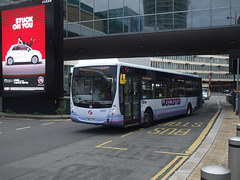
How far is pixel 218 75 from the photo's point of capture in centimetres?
10706

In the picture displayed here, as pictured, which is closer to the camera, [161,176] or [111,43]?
[161,176]

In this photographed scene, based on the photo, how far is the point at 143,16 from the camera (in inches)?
782

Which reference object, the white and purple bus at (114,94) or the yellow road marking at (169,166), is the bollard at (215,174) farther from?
the white and purple bus at (114,94)

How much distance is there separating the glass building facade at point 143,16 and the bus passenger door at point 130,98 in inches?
347

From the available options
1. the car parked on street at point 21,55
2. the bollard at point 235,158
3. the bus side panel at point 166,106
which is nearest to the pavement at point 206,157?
the bollard at point 235,158

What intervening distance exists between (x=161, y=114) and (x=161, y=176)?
8554 millimetres

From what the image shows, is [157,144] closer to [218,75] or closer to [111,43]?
[111,43]

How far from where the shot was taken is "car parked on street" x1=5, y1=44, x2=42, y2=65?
17.9m

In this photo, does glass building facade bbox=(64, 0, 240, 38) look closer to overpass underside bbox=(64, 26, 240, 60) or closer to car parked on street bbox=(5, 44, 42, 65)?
overpass underside bbox=(64, 26, 240, 60)

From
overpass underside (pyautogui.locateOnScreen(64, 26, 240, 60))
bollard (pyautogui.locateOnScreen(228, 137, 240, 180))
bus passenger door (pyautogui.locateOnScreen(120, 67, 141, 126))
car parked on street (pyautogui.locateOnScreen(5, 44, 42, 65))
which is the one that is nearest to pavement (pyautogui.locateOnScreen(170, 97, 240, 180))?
bollard (pyautogui.locateOnScreen(228, 137, 240, 180))

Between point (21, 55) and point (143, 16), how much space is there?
971cm

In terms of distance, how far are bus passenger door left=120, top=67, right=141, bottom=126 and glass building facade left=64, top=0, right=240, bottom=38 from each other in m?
8.83

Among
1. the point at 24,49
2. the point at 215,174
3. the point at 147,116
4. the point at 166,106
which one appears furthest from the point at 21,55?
the point at 215,174

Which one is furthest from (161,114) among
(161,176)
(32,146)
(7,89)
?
(7,89)
